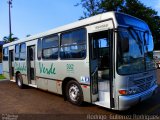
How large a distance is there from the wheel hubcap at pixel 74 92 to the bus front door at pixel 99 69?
0.91m

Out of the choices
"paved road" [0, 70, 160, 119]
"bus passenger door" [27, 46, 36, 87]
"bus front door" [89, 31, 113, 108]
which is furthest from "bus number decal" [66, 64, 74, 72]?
"bus passenger door" [27, 46, 36, 87]

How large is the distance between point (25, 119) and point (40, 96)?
3346 mm

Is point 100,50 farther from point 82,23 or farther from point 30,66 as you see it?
point 30,66

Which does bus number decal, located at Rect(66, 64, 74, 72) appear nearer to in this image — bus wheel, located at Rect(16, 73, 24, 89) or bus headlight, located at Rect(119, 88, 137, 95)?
bus headlight, located at Rect(119, 88, 137, 95)

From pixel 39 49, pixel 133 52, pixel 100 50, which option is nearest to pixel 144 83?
pixel 133 52

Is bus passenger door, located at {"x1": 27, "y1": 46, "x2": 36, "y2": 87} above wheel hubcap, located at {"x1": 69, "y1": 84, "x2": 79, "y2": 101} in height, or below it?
above

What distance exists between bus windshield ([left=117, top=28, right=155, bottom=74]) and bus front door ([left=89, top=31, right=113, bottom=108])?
506 mm

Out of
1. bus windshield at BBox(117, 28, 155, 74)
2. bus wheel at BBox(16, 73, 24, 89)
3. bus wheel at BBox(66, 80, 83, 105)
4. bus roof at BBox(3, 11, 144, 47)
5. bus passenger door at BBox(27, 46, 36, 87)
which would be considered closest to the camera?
bus windshield at BBox(117, 28, 155, 74)

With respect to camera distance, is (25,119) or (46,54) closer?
(25,119)

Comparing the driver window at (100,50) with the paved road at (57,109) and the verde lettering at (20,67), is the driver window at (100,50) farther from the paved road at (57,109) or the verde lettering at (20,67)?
the verde lettering at (20,67)

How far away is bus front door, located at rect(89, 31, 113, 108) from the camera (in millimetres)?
6679

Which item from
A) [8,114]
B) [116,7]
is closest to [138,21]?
[8,114]

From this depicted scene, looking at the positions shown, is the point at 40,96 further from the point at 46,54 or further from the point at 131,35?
the point at 131,35

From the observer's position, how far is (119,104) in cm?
595
